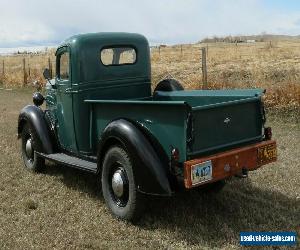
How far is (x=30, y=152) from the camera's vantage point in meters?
6.88

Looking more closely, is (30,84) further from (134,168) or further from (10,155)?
(134,168)

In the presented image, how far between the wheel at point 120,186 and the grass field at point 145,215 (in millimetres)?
137

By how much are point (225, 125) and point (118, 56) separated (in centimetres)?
210

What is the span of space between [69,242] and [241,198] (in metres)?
2.18

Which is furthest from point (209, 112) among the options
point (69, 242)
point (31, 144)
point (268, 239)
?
point (31, 144)

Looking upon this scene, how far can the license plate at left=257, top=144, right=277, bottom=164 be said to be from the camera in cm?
479

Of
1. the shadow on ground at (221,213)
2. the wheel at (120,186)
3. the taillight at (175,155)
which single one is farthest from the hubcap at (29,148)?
the taillight at (175,155)

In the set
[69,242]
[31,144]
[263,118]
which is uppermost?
[263,118]

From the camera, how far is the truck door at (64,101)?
5.87 meters

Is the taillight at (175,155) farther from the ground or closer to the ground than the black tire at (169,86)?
closer to the ground

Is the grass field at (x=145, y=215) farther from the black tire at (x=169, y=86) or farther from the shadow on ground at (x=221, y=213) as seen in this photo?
the black tire at (x=169, y=86)

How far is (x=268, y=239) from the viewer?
4250 millimetres

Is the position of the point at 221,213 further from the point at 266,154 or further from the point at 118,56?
the point at 118,56

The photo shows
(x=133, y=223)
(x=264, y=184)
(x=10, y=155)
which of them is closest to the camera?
(x=133, y=223)
